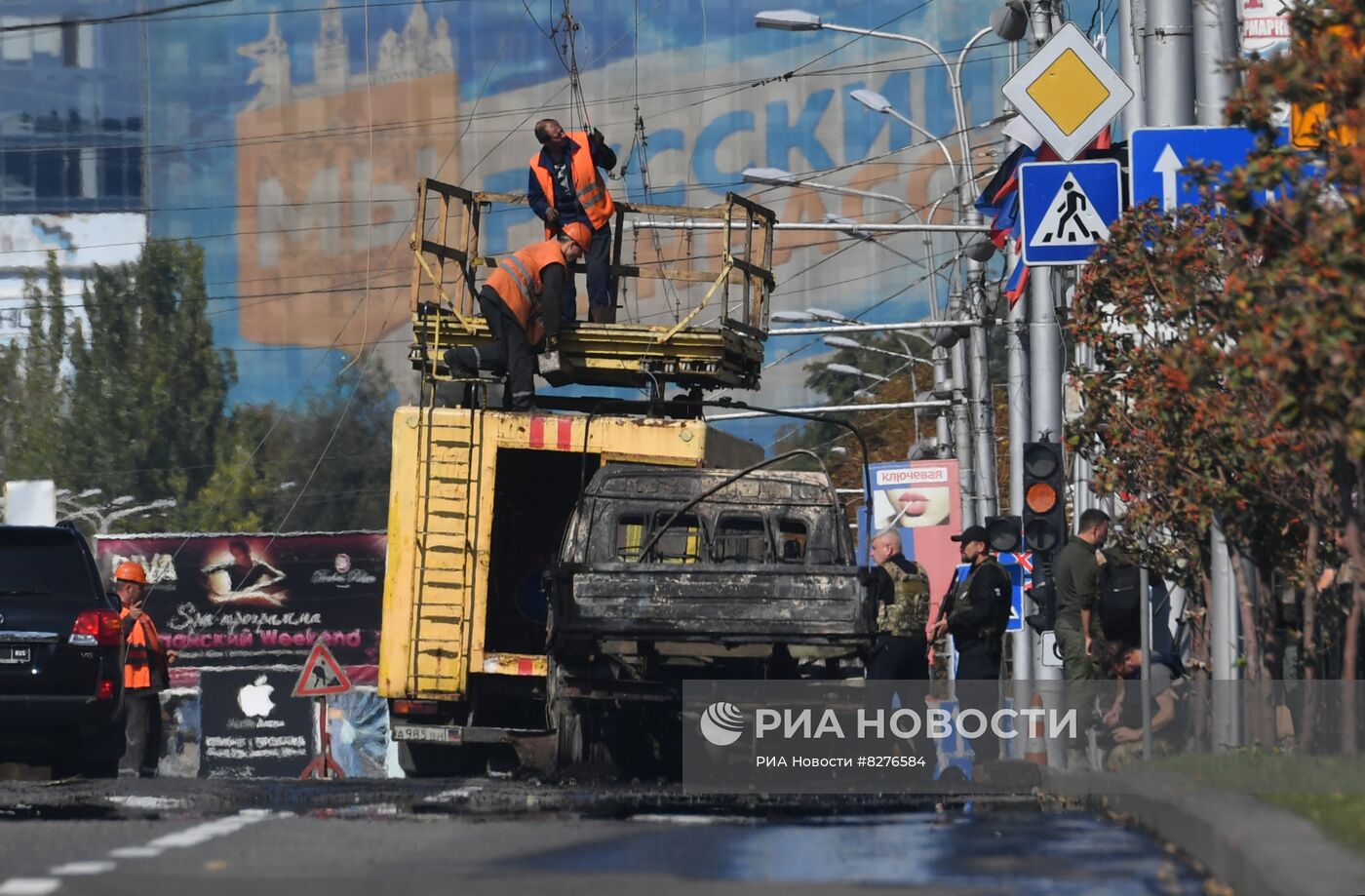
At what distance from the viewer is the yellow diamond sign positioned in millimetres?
15789

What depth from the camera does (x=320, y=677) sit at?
2981 cm

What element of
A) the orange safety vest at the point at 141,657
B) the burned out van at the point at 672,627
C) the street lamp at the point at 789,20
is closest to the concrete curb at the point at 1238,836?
the burned out van at the point at 672,627

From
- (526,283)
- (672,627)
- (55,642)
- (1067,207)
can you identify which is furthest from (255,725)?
(672,627)

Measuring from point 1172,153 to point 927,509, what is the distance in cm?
2733

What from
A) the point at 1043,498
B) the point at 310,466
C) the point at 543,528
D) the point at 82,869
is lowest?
the point at 82,869

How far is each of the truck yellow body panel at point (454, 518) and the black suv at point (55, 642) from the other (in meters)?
1.88

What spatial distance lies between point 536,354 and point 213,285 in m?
64.0

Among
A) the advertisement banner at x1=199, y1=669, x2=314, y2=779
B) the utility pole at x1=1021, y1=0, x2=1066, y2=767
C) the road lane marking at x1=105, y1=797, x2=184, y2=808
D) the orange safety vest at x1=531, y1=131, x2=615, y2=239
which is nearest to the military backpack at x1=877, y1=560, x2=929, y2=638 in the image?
the orange safety vest at x1=531, y1=131, x2=615, y2=239

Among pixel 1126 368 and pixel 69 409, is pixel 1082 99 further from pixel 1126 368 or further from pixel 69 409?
pixel 69 409

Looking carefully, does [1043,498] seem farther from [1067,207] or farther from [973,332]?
[973,332]

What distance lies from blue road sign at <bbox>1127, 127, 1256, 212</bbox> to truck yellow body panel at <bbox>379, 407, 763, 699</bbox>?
3229 mm

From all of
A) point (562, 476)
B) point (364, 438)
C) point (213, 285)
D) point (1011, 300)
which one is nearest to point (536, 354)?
point (562, 476)

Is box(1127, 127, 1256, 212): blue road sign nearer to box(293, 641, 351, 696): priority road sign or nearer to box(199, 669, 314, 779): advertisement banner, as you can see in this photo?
box(293, 641, 351, 696): priority road sign

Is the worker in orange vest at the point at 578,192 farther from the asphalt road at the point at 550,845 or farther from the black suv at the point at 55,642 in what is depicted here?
the asphalt road at the point at 550,845
